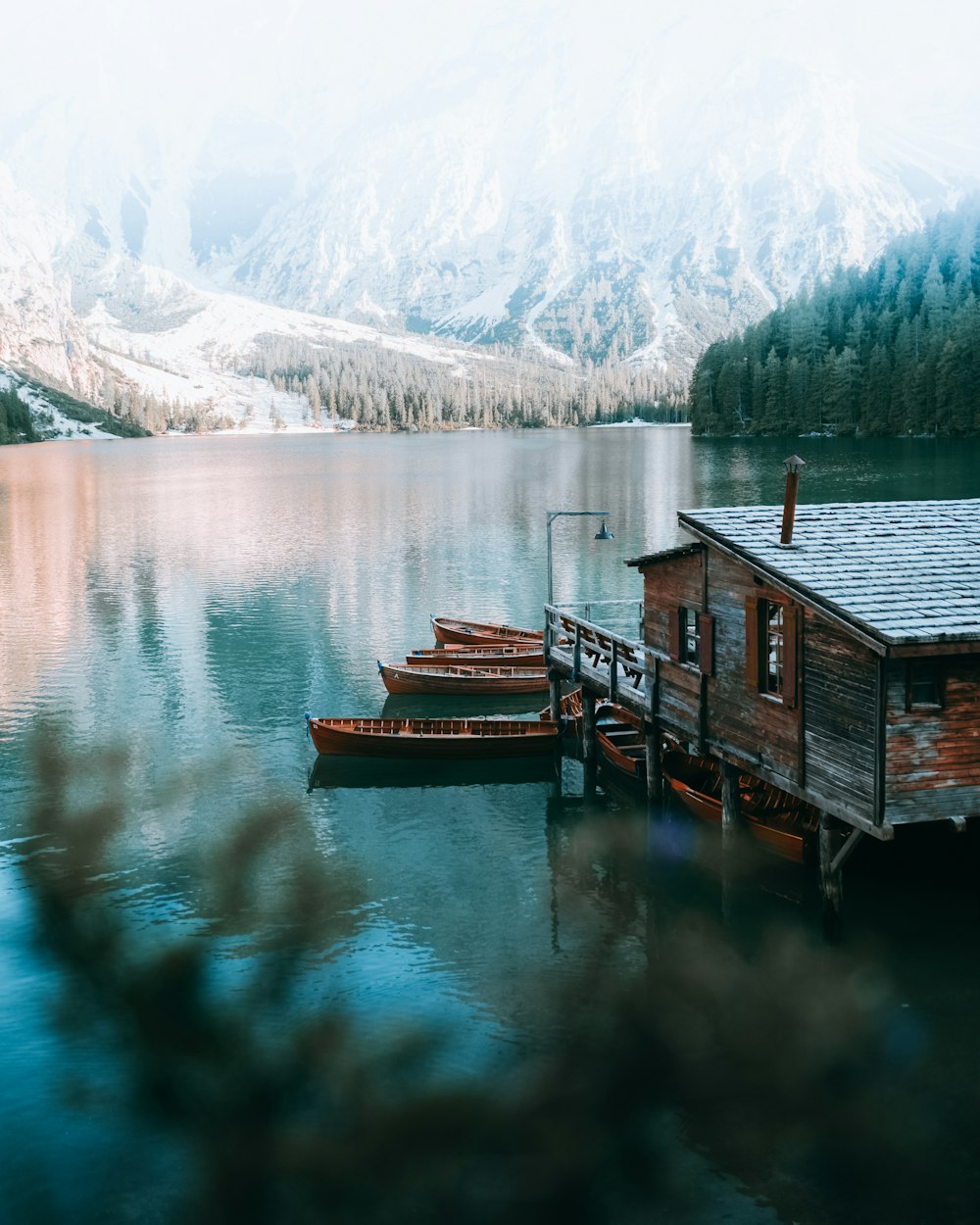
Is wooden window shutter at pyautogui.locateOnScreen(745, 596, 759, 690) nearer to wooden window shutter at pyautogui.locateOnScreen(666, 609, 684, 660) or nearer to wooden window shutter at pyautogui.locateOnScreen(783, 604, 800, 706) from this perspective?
wooden window shutter at pyautogui.locateOnScreen(783, 604, 800, 706)

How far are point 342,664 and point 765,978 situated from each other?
34.6m

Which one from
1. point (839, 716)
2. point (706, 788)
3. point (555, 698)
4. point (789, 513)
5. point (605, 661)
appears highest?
point (789, 513)

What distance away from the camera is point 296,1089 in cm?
2180

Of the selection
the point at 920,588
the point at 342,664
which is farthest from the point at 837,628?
the point at 342,664

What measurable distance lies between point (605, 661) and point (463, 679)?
13014 millimetres

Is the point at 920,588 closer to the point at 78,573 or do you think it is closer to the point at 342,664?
the point at 342,664

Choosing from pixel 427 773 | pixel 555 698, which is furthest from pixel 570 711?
pixel 427 773

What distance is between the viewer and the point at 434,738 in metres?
39.7

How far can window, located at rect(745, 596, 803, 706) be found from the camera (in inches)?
1015

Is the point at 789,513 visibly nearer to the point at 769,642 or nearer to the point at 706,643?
the point at 769,642

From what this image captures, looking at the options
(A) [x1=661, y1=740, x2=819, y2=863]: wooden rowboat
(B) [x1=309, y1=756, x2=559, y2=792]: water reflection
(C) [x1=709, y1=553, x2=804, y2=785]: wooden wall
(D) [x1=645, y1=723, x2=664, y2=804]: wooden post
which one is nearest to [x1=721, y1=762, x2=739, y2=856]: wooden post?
(A) [x1=661, y1=740, x2=819, y2=863]: wooden rowboat

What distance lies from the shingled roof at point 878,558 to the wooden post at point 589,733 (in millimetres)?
10619

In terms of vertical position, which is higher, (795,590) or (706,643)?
(795,590)

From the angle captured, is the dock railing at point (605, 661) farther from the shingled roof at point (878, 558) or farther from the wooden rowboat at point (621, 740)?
the shingled roof at point (878, 558)
